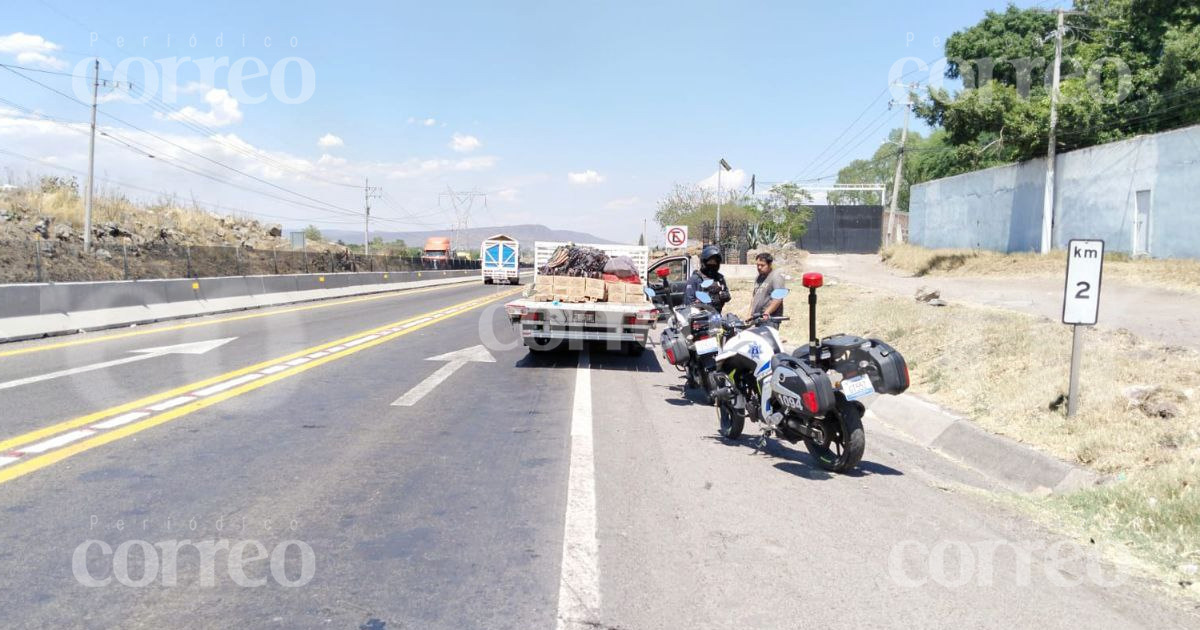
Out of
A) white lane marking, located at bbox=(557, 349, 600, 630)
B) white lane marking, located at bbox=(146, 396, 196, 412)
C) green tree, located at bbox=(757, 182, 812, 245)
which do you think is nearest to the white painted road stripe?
white lane marking, located at bbox=(146, 396, 196, 412)

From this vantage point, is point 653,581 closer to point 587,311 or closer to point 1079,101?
Result: point 587,311

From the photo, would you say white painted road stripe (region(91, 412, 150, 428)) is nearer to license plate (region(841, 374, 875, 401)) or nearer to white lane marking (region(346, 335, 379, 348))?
white lane marking (region(346, 335, 379, 348))

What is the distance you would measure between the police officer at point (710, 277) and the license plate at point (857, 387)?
3162 millimetres

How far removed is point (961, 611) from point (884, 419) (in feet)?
18.8

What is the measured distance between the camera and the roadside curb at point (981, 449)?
623 cm

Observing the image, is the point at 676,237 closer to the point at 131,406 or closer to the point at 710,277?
the point at 710,277

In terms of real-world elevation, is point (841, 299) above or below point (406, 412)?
above

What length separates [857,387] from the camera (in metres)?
6.04

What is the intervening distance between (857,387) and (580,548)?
103 inches

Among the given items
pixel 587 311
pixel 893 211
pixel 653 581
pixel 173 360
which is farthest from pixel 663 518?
pixel 893 211

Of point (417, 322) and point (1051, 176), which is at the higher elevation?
point (1051, 176)

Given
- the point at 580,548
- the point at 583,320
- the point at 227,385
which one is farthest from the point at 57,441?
the point at 583,320

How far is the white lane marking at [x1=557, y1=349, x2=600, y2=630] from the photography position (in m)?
3.76

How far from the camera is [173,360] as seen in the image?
11.6 m
